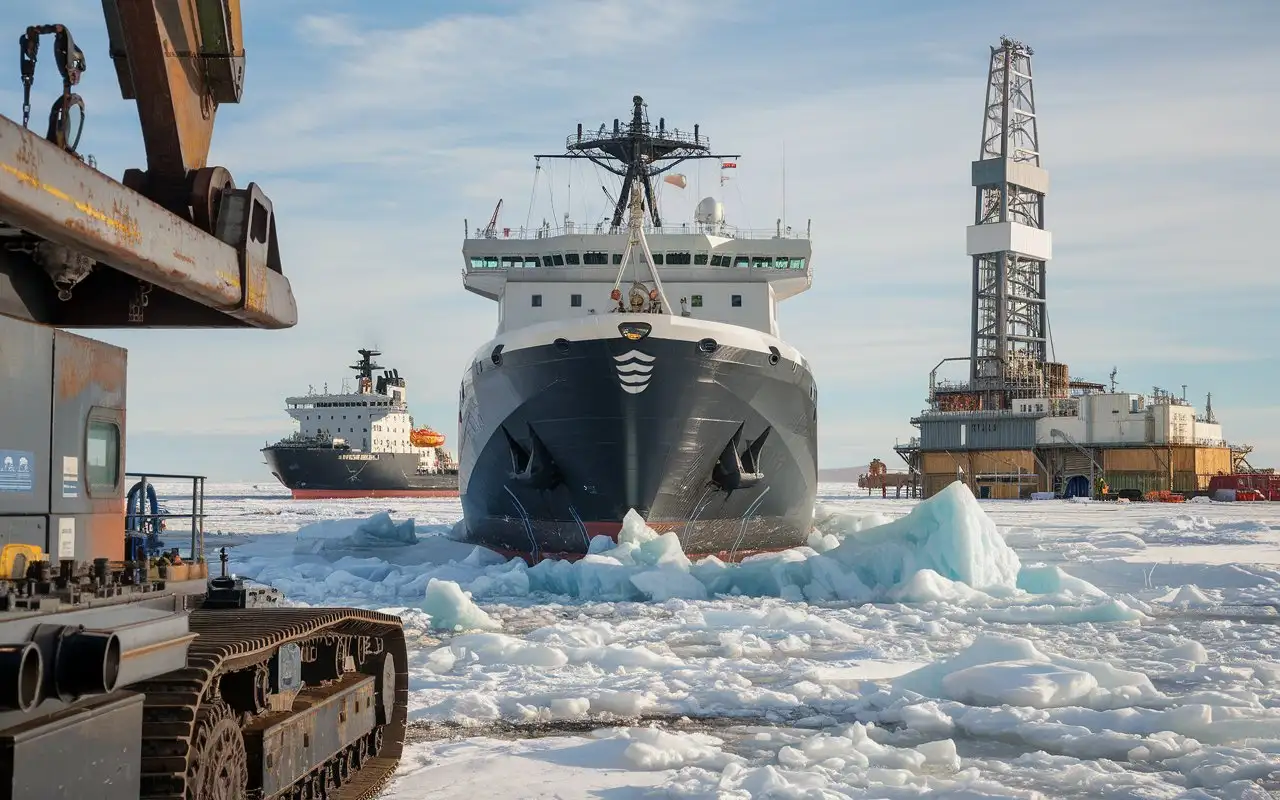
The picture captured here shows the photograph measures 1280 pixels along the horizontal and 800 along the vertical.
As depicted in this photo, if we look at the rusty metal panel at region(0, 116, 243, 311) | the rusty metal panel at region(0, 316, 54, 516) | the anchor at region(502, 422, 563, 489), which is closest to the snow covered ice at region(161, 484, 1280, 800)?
the anchor at region(502, 422, 563, 489)

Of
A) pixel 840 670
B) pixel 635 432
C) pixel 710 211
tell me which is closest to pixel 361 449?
pixel 710 211

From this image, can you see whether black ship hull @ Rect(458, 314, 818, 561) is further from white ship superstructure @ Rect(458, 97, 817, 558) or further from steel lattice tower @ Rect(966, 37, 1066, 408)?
steel lattice tower @ Rect(966, 37, 1066, 408)

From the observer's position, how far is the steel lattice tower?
259 feet

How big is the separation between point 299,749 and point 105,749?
1882mm

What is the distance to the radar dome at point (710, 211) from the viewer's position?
29703 millimetres

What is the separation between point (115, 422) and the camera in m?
5.86

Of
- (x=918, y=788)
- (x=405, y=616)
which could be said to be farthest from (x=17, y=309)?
(x=405, y=616)

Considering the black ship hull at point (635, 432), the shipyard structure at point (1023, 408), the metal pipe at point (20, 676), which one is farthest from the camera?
the shipyard structure at point (1023, 408)

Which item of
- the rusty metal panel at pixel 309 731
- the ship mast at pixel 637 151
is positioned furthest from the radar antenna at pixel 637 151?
the rusty metal panel at pixel 309 731

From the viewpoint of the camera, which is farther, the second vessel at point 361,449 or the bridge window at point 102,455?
the second vessel at point 361,449

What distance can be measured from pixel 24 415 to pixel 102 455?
0.70 meters

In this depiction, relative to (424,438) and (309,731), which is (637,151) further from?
(424,438)

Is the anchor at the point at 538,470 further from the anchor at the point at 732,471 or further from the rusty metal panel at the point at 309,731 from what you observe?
the rusty metal panel at the point at 309,731

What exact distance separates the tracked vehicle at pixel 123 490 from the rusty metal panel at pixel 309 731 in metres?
0.02
